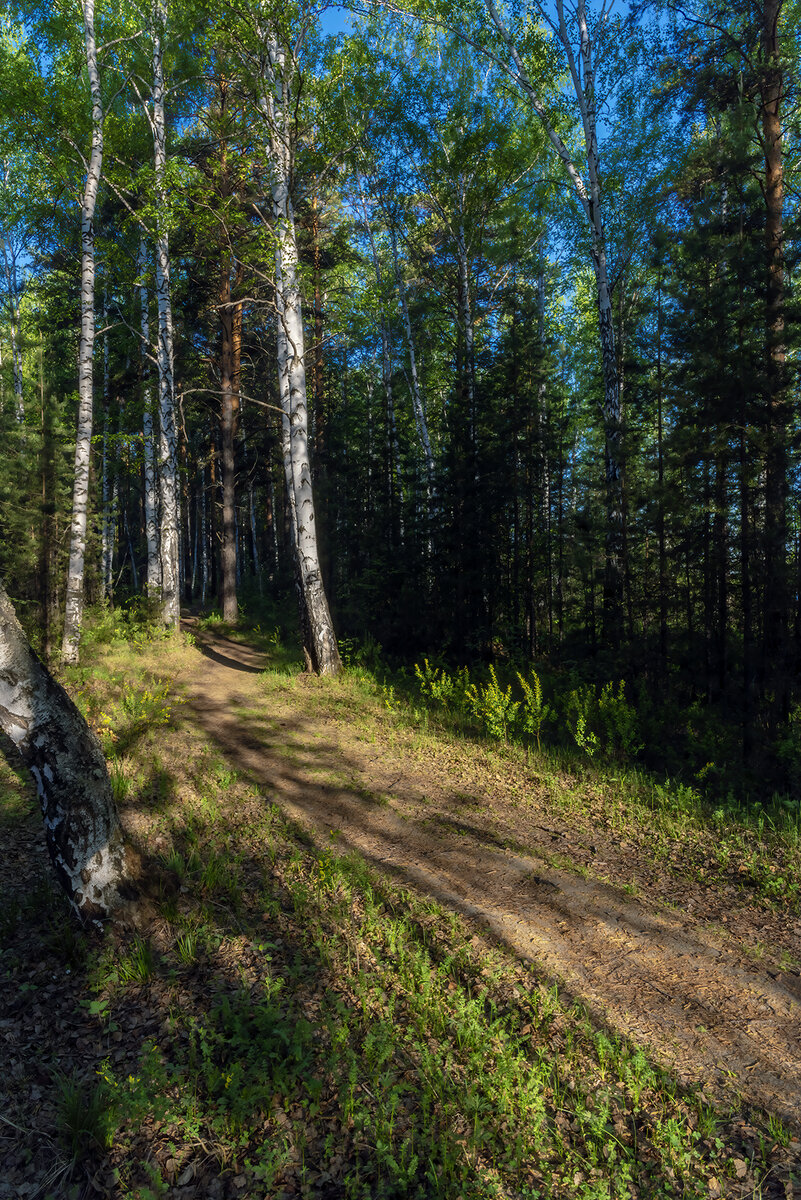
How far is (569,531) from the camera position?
45.9 feet

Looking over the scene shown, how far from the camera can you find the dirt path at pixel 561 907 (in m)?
3.28

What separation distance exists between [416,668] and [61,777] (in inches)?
312

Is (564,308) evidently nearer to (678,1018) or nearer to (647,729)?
(647,729)

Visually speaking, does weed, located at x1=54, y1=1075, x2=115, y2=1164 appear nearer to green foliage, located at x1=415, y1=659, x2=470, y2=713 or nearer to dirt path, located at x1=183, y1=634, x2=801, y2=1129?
dirt path, located at x1=183, y1=634, x2=801, y2=1129

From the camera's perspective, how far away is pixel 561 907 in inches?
177

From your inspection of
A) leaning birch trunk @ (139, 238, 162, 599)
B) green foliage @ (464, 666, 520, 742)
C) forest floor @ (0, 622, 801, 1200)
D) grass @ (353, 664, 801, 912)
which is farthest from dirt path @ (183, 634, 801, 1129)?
leaning birch trunk @ (139, 238, 162, 599)

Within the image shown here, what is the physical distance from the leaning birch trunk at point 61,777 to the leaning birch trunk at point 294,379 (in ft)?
22.3

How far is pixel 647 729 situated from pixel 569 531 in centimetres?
584

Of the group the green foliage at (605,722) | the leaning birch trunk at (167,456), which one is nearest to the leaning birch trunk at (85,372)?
the leaning birch trunk at (167,456)

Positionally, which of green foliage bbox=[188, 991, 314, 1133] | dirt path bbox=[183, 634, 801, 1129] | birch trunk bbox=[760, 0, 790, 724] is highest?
birch trunk bbox=[760, 0, 790, 724]

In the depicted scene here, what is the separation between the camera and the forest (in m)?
3.02

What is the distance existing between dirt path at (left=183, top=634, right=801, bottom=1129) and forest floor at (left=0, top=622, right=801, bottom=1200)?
0.07 feet

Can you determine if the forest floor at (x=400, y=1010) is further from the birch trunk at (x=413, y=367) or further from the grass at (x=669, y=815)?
the birch trunk at (x=413, y=367)

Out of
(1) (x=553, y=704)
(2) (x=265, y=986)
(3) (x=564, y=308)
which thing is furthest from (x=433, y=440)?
(2) (x=265, y=986)
